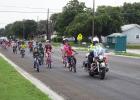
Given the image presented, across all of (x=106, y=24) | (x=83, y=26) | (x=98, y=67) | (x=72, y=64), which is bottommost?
(x=72, y=64)

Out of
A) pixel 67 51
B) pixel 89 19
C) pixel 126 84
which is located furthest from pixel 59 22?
pixel 126 84

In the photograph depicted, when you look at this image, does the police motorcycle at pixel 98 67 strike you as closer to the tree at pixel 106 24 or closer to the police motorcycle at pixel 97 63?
the police motorcycle at pixel 97 63

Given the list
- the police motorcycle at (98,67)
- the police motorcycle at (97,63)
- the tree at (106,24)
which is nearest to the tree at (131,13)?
the tree at (106,24)

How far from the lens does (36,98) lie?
1468 cm

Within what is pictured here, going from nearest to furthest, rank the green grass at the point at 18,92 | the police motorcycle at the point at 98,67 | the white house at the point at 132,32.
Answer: the green grass at the point at 18,92 → the police motorcycle at the point at 98,67 → the white house at the point at 132,32

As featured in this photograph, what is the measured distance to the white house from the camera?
13050cm

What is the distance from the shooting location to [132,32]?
133 metres

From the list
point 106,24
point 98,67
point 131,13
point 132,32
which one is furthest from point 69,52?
point 131,13

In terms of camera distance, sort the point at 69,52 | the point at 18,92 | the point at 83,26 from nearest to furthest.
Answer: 1. the point at 18,92
2. the point at 69,52
3. the point at 83,26

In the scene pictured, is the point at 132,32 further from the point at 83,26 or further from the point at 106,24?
the point at 83,26

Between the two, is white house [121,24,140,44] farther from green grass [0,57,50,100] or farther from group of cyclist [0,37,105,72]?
green grass [0,57,50,100]

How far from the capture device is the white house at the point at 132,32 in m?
130

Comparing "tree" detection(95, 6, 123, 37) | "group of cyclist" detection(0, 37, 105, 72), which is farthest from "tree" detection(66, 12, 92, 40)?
"group of cyclist" detection(0, 37, 105, 72)

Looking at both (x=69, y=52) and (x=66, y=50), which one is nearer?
(x=69, y=52)
